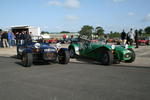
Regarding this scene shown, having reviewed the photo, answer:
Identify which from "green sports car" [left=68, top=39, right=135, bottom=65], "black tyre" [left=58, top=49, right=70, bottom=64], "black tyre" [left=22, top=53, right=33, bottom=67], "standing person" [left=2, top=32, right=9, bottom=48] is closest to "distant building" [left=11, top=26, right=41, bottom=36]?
"standing person" [left=2, top=32, right=9, bottom=48]

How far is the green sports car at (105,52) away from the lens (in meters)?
8.10

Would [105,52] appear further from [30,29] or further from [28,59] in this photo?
[30,29]

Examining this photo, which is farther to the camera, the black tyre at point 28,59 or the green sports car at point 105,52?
the green sports car at point 105,52

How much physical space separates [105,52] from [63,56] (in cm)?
193

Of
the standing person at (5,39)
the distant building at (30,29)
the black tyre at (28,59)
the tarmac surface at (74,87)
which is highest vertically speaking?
the distant building at (30,29)

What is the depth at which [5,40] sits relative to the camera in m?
18.6

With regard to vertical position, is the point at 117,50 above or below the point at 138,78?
above

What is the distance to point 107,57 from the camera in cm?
802

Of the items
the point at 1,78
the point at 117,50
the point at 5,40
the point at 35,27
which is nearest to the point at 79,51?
the point at 117,50

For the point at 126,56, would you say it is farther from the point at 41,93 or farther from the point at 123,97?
the point at 41,93

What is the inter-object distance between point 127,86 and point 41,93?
7.37ft

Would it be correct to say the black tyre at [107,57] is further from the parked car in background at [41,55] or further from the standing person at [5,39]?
the standing person at [5,39]

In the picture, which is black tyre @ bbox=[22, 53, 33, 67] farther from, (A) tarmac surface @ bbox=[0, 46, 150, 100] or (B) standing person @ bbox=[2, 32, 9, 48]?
(B) standing person @ bbox=[2, 32, 9, 48]

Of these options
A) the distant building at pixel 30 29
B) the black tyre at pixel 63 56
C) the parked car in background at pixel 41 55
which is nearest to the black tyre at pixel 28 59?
the parked car in background at pixel 41 55
